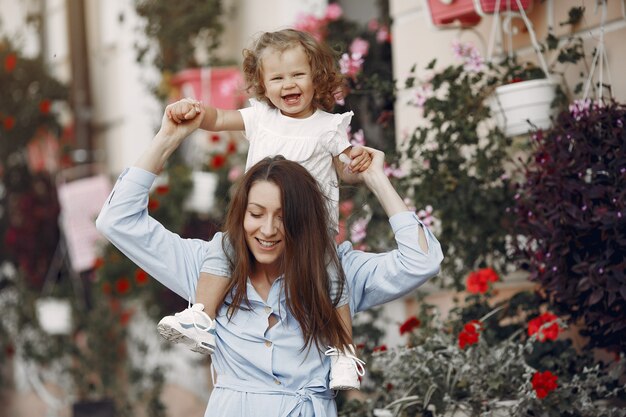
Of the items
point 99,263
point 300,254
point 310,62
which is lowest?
point 99,263

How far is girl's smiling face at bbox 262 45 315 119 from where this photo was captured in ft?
10.9

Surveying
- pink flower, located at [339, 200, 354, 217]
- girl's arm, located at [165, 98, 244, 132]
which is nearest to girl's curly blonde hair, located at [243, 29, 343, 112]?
girl's arm, located at [165, 98, 244, 132]

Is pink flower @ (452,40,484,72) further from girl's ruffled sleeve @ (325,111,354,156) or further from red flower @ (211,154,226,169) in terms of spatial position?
red flower @ (211,154,226,169)

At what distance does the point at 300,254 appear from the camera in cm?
312

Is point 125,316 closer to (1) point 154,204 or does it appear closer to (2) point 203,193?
(1) point 154,204

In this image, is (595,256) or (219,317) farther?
(595,256)

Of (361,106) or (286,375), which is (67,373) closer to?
(361,106)

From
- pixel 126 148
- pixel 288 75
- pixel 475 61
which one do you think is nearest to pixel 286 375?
pixel 288 75

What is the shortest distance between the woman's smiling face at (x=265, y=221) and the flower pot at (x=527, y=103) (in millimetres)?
1515

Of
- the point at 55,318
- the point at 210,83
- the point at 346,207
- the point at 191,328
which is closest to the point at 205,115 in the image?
the point at 191,328

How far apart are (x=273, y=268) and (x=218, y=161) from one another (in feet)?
12.2

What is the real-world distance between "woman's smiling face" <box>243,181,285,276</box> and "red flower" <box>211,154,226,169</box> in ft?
Result: 12.4

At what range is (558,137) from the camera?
392cm

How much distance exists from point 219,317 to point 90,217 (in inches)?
208
